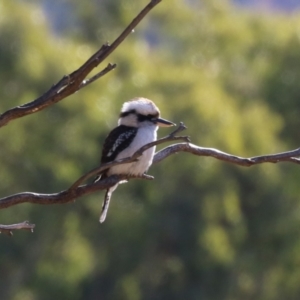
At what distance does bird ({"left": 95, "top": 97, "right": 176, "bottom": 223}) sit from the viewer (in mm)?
4574

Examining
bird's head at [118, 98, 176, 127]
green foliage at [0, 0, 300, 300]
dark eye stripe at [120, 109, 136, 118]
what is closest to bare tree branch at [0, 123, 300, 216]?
bird's head at [118, 98, 176, 127]

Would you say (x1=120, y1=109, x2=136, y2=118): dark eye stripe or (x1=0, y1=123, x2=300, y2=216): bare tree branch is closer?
(x1=0, y1=123, x2=300, y2=216): bare tree branch

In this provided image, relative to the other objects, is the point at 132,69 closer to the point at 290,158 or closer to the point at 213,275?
the point at 213,275

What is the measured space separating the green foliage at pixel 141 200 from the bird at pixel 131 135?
8655 millimetres

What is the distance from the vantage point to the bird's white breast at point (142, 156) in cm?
429

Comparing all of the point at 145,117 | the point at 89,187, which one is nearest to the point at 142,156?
the point at 145,117

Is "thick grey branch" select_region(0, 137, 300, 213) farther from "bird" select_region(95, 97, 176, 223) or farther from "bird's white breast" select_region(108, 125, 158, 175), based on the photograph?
"bird" select_region(95, 97, 176, 223)

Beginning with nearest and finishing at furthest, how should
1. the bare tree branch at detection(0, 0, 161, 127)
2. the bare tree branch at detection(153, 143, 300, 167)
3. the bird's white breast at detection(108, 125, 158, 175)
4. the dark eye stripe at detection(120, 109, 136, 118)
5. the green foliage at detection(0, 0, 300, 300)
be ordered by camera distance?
1. the bare tree branch at detection(0, 0, 161, 127)
2. the bare tree branch at detection(153, 143, 300, 167)
3. the bird's white breast at detection(108, 125, 158, 175)
4. the dark eye stripe at detection(120, 109, 136, 118)
5. the green foliage at detection(0, 0, 300, 300)

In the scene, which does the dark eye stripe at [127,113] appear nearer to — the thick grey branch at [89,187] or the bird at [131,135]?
the bird at [131,135]

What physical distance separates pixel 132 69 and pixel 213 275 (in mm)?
3765

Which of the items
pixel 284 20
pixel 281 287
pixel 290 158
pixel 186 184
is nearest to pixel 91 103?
pixel 186 184

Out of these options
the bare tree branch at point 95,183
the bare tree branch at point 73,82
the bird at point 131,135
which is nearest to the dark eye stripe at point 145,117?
the bird at point 131,135

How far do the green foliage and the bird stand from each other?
8.66 m

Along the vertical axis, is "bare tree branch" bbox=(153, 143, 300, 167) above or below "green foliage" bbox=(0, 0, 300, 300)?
below
